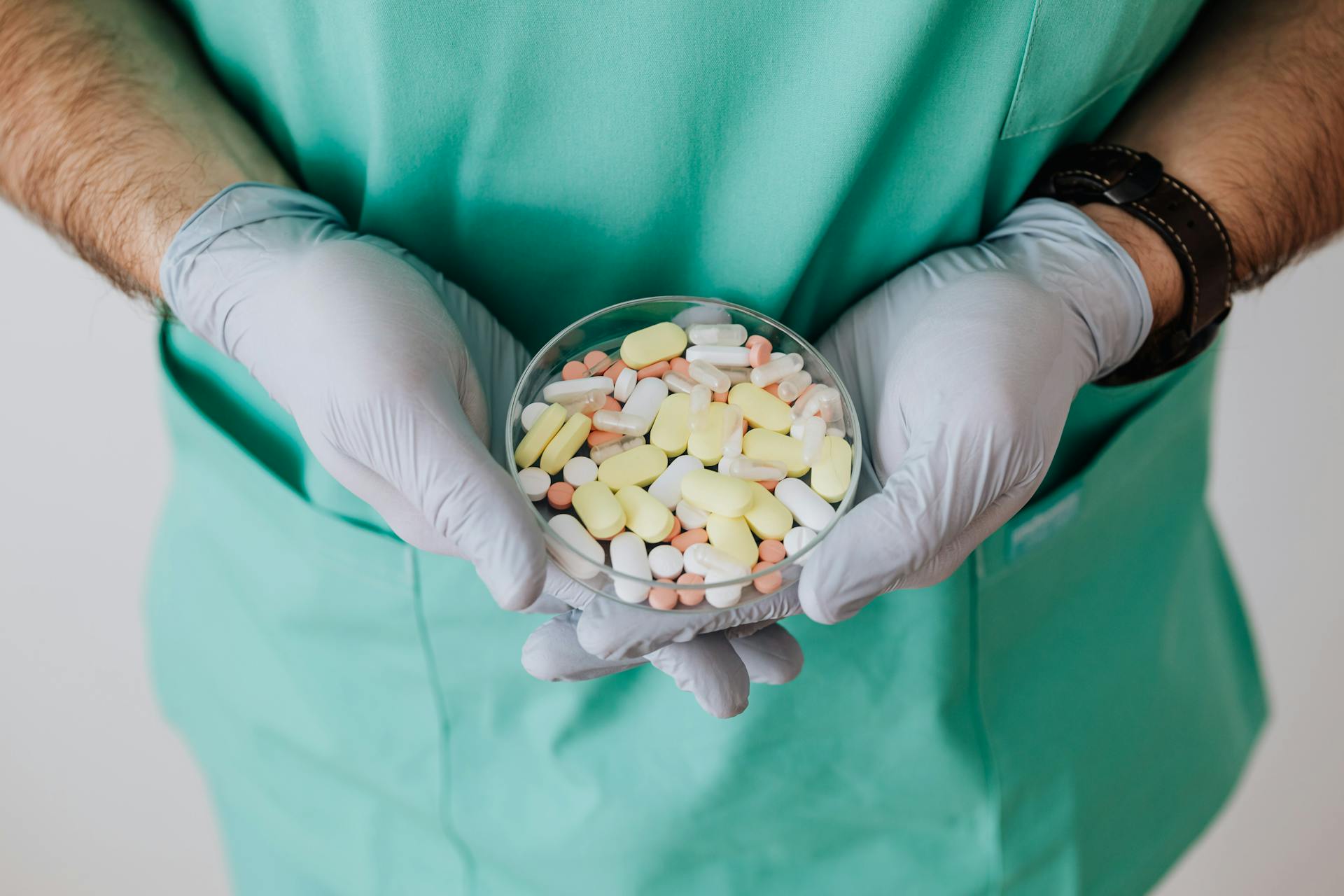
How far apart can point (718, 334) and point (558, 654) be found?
308mm

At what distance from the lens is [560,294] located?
973 mm

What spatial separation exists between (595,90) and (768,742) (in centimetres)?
62

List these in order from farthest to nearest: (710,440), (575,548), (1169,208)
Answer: (1169,208), (710,440), (575,548)

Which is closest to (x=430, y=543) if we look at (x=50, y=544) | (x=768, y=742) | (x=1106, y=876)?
(x=768, y=742)

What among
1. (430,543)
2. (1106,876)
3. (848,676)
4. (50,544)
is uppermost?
(430,543)

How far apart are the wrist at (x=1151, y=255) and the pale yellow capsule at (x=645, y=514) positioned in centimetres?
51

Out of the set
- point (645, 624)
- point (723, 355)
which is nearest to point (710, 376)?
point (723, 355)

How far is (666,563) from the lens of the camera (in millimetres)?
782

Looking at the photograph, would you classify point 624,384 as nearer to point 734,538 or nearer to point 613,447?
point 613,447

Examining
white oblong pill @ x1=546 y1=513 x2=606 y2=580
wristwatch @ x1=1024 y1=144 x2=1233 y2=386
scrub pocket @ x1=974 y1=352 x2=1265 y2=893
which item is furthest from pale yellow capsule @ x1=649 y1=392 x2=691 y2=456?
wristwatch @ x1=1024 y1=144 x2=1233 y2=386

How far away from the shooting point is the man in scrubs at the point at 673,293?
2.60 feet

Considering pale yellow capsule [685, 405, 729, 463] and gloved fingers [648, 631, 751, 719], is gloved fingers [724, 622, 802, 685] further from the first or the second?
pale yellow capsule [685, 405, 729, 463]

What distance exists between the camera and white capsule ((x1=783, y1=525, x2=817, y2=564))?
799mm

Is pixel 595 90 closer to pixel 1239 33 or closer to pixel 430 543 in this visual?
pixel 430 543
